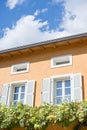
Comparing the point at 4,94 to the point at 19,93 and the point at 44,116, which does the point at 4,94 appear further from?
the point at 44,116

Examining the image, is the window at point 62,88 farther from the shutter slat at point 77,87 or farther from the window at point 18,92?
the window at point 18,92

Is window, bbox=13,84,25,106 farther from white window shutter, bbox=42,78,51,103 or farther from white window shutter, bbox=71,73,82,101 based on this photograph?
white window shutter, bbox=71,73,82,101

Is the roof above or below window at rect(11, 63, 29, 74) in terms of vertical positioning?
above

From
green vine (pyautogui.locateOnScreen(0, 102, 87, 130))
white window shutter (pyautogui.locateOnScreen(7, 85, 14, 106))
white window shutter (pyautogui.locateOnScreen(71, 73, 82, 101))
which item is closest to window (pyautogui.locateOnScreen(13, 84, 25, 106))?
white window shutter (pyautogui.locateOnScreen(7, 85, 14, 106))

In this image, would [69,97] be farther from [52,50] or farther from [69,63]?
[52,50]

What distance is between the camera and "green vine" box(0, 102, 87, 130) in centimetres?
909

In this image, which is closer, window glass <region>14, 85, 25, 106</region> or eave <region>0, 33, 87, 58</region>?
eave <region>0, 33, 87, 58</region>

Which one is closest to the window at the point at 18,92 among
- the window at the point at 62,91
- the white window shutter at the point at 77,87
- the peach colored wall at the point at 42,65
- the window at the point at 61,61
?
the peach colored wall at the point at 42,65

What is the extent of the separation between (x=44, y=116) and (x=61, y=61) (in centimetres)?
371

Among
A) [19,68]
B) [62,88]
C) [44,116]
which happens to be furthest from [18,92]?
[44,116]

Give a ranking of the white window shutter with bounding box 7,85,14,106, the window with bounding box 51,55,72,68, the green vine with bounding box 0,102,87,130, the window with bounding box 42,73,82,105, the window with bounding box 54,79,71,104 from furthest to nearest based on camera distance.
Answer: the white window shutter with bounding box 7,85,14,106
the window with bounding box 51,55,72,68
the window with bounding box 54,79,71,104
the window with bounding box 42,73,82,105
the green vine with bounding box 0,102,87,130

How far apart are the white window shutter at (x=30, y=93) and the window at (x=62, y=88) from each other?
548mm

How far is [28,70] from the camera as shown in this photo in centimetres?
1258

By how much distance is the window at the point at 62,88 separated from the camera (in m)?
10.8
